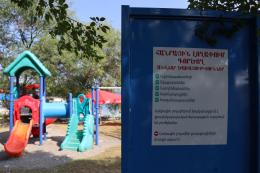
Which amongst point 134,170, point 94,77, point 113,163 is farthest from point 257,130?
point 94,77

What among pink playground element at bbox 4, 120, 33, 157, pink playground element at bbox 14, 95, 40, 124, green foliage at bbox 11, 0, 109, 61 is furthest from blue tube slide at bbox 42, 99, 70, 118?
green foliage at bbox 11, 0, 109, 61

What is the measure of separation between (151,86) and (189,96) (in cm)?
28

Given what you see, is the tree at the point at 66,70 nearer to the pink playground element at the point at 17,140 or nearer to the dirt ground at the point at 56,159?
the pink playground element at the point at 17,140

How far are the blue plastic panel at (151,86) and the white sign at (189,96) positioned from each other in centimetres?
4

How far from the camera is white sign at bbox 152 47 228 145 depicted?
311 cm

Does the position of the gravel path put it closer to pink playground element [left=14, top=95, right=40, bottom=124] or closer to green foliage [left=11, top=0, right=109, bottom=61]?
pink playground element [left=14, top=95, right=40, bottom=124]

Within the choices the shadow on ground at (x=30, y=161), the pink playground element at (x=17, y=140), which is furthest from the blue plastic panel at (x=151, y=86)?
the pink playground element at (x=17, y=140)

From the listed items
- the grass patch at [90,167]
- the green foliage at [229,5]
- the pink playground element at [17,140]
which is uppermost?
the green foliage at [229,5]

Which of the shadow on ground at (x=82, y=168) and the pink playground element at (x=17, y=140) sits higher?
the pink playground element at (x=17, y=140)

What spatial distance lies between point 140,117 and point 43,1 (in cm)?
377

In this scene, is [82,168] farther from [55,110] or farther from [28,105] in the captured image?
[55,110]

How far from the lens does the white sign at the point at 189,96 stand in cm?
311

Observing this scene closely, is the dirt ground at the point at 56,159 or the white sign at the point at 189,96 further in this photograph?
the dirt ground at the point at 56,159

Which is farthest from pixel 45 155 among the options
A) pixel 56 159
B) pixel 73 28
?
pixel 73 28
